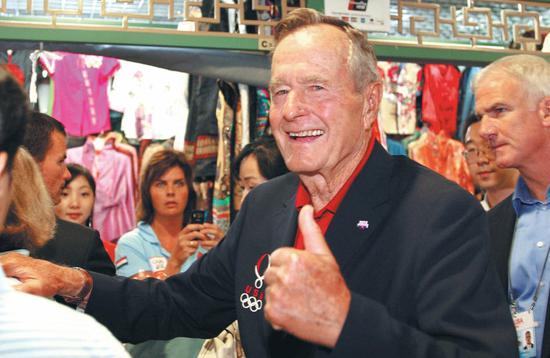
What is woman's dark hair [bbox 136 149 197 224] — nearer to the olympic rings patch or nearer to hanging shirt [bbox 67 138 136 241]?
hanging shirt [bbox 67 138 136 241]

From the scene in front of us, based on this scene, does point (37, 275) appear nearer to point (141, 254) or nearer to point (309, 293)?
point (309, 293)

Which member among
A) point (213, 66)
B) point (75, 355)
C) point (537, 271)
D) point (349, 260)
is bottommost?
point (537, 271)

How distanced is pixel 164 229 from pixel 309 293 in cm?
312

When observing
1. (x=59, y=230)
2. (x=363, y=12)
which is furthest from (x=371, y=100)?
(x=363, y=12)

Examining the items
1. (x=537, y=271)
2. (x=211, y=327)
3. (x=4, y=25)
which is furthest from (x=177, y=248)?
(x=537, y=271)

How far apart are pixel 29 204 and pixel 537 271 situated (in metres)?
1.79

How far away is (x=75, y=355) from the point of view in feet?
3.52

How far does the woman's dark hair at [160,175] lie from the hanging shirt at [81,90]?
1.47 meters

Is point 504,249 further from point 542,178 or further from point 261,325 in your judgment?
point 261,325

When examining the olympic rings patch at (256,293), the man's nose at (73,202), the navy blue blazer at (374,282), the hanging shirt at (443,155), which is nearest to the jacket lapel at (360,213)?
the navy blue blazer at (374,282)

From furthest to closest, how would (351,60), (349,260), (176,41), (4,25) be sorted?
(176,41), (4,25), (351,60), (349,260)

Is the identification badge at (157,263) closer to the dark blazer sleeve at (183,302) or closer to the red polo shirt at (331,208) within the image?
the dark blazer sleeve at (183,302)

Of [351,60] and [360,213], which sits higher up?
[351,60]

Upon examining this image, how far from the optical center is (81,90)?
20.2 ft
